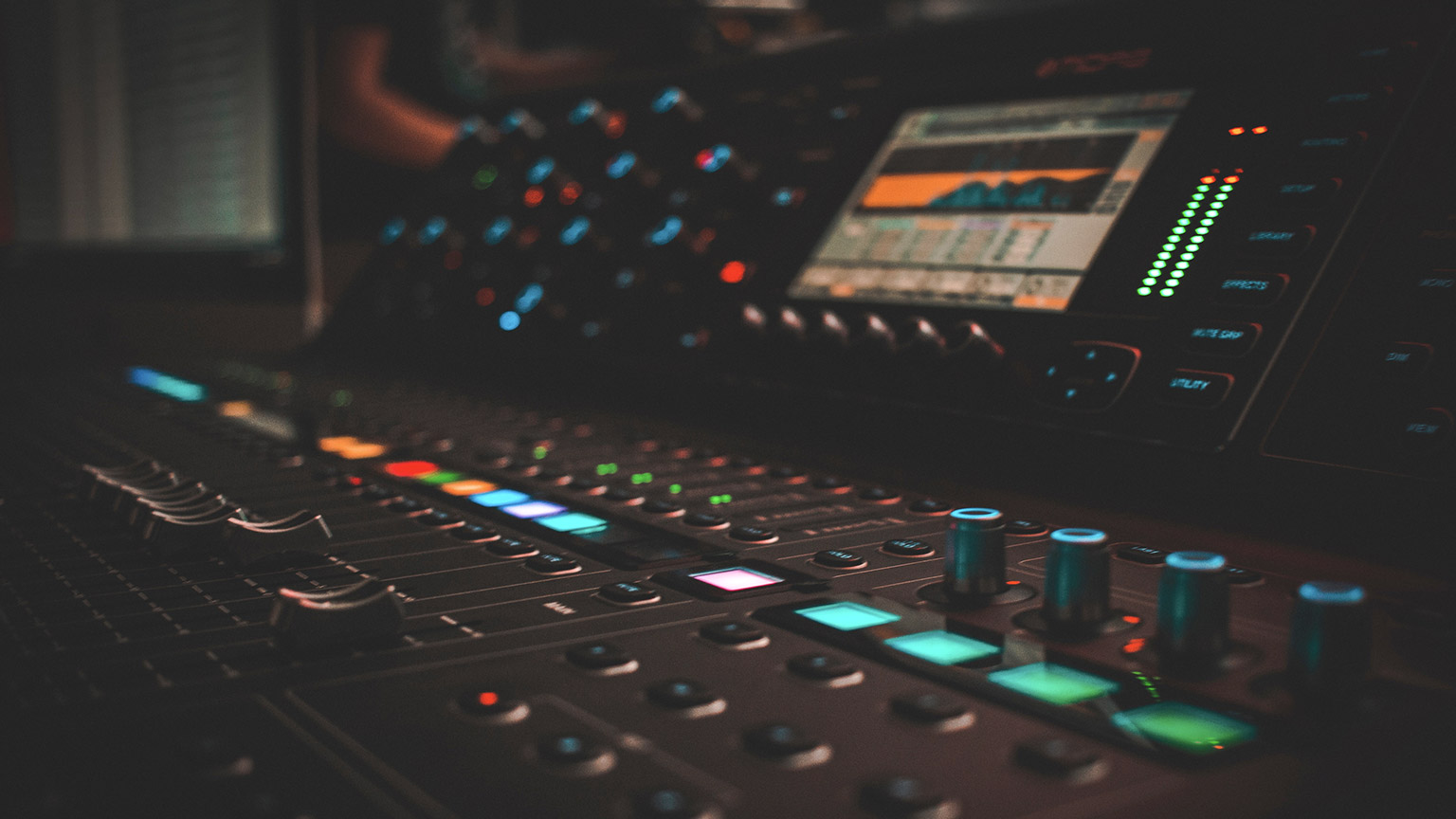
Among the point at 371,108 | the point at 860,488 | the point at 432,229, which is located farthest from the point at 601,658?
the point at 371,108

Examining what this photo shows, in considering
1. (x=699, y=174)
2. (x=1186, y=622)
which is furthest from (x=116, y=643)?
(x=699, y=174)

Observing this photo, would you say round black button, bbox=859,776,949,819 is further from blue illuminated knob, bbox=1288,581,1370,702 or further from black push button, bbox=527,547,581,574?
black push button, bbox=527,547,581,574

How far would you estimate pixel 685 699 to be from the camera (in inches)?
18.0

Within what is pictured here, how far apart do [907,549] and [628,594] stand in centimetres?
19

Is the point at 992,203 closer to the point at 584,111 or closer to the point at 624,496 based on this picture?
the point at 624,496

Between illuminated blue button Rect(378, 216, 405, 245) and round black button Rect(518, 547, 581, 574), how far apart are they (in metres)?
1.40

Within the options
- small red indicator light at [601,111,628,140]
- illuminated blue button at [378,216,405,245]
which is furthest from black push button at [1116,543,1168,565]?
illuminated blue button at [378,216,405,245]

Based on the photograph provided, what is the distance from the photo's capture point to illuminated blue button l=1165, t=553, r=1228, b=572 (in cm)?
50

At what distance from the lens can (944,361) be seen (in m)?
0.99

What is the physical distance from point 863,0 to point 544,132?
0.80 metres

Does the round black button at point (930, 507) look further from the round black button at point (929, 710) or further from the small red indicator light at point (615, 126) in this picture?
the small red indicator light at point (615, 126)

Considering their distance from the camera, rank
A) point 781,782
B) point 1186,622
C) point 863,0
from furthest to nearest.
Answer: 1. point 863,0
2. point 1186,622
3. point 781,782

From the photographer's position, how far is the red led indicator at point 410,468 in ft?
3.26

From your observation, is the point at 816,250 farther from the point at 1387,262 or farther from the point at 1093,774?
the point at 1093,774
